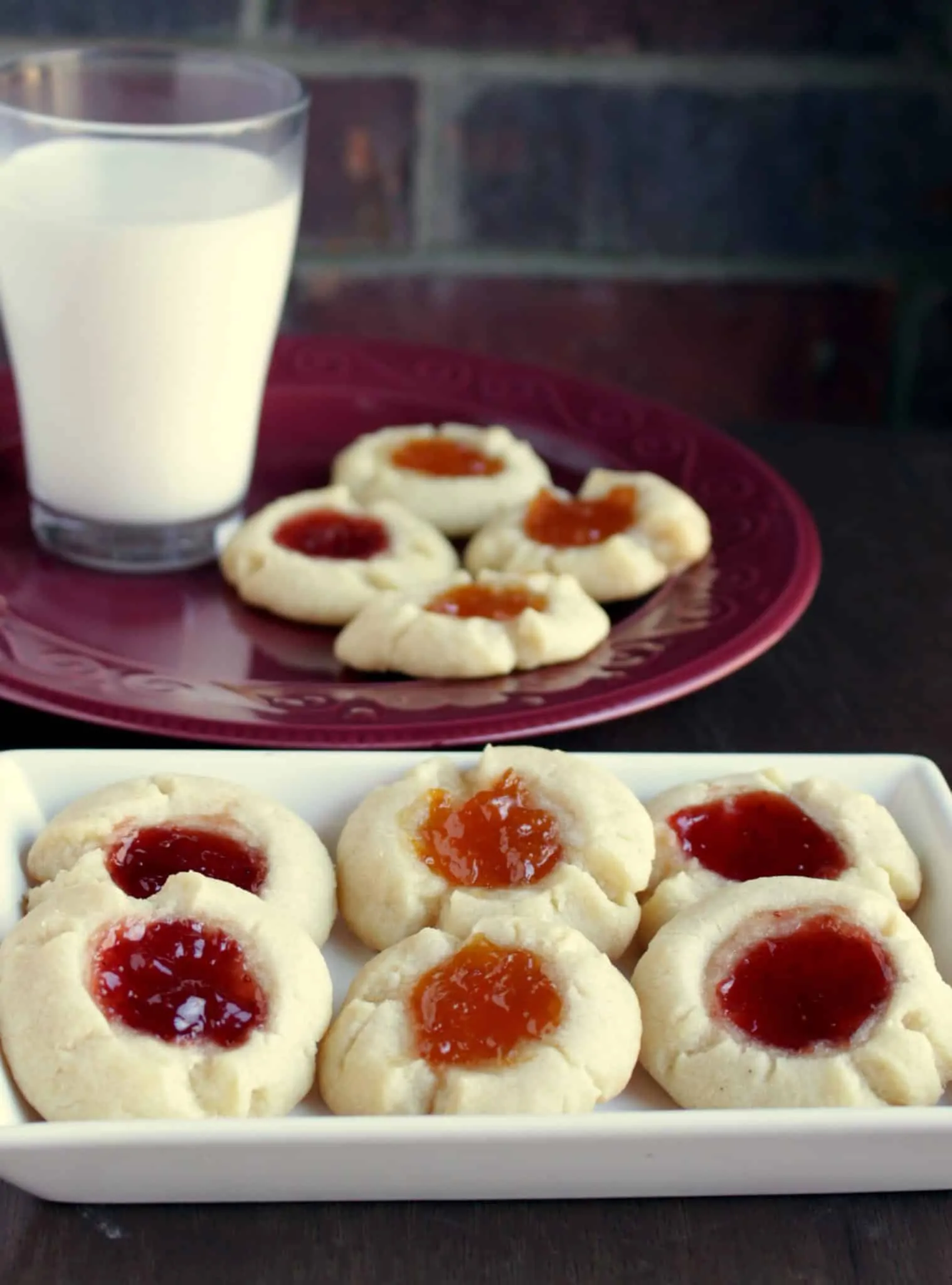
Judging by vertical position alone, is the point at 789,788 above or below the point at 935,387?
above

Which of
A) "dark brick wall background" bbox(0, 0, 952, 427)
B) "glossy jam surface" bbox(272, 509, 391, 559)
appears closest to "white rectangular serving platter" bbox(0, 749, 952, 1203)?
"glossy jam surface" bbox(272, 509, 391, 559)

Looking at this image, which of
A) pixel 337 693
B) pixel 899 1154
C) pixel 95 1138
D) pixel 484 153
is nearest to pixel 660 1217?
pixel 899 1154

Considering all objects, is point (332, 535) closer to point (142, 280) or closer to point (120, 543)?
point (120, 543)

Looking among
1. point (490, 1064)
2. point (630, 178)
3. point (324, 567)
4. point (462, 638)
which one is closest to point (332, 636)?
point (324, 567)

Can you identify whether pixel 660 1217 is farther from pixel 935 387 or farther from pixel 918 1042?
pixel 935 387

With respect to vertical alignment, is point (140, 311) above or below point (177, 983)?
above

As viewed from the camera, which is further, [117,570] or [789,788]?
[117,570]

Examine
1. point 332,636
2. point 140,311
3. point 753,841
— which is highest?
point 140,311
